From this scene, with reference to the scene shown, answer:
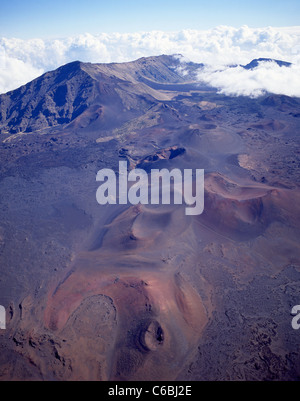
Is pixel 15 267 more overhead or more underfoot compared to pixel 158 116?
more underfoot

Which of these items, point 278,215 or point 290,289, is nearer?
point 290,289

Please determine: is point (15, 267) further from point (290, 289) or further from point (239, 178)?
point (239, 178)

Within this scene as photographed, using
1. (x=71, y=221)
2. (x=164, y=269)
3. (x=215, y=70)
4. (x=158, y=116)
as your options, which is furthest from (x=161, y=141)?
(x=215, y=70)

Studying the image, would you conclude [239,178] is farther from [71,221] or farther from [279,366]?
[279,366]

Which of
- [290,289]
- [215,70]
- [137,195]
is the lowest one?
[290,289]

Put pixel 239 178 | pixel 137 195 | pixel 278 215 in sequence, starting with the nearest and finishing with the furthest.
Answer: pixel 278 215 < pixel 137 195 < pixel 239 178
